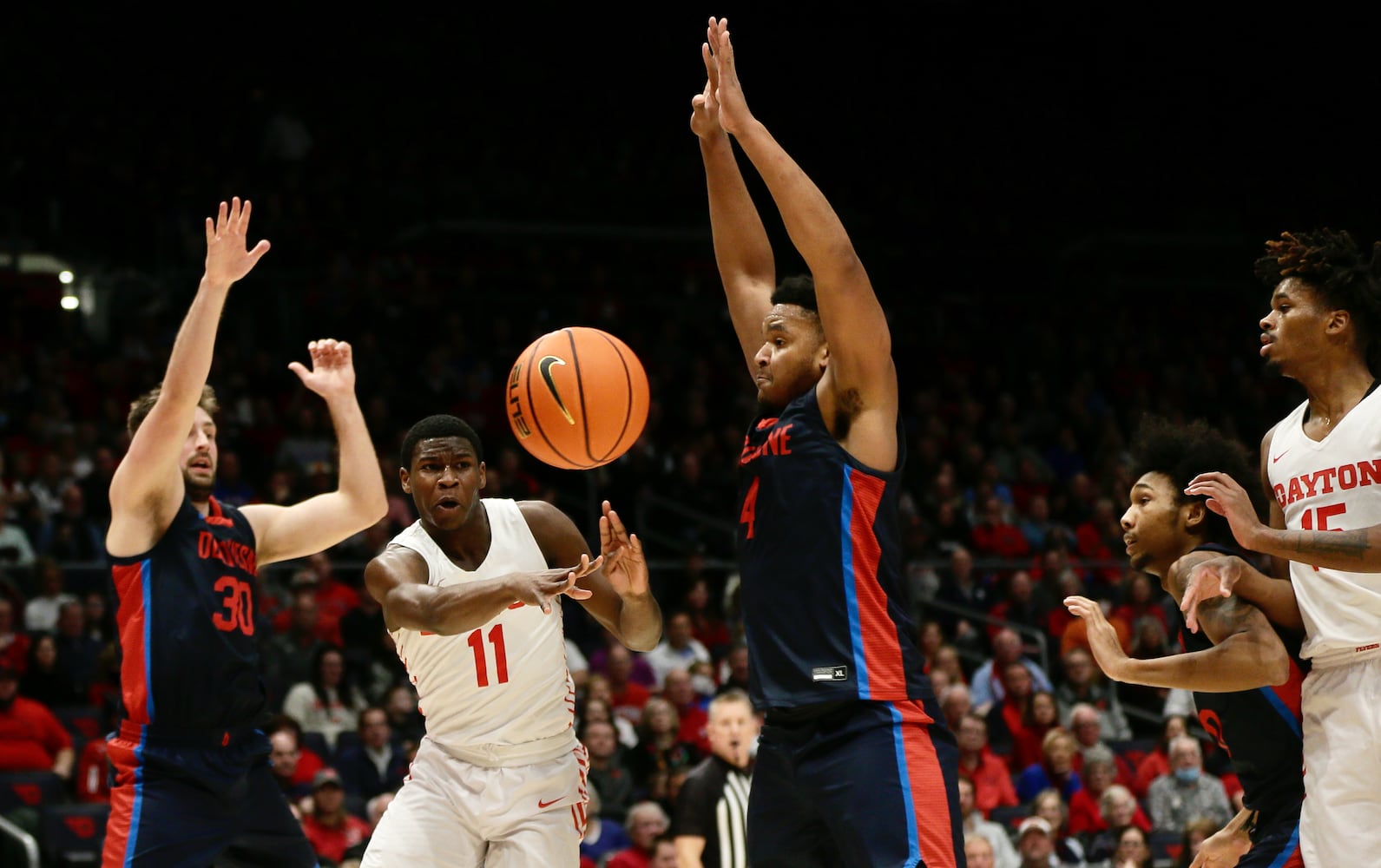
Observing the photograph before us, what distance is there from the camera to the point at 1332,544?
13.8ft

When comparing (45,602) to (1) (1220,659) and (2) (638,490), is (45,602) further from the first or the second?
(1) (1220,659)

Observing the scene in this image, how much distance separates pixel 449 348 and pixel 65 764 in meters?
6.37

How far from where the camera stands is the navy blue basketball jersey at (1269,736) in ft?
15.2

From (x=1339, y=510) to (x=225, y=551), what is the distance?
3701 mm

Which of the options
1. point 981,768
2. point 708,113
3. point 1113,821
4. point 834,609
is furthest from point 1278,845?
point 981,768

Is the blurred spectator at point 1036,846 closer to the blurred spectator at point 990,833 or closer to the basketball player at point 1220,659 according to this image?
the blurred spectator at point 990,833

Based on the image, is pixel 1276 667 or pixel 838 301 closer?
pixel 838 301

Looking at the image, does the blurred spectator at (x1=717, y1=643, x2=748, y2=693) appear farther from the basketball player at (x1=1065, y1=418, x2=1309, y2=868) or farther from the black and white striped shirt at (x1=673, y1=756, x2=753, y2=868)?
the basketball player at (x1=1065, y1=418, x2=1309, y2=868)

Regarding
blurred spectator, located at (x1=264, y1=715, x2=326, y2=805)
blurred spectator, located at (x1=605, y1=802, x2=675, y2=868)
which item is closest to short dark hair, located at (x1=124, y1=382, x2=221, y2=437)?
blurred spectator, located at (x1=264, y1=715, x2=326, y2=805)

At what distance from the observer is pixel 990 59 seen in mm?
22234

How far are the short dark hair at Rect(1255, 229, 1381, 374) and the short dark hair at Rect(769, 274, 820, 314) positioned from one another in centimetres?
141

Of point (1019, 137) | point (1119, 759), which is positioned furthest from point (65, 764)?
point (1019, 137)

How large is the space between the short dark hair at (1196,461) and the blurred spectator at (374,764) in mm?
6100

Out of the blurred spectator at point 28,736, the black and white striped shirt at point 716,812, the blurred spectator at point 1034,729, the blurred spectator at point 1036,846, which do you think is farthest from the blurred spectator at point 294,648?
the blurred spectator at point 1034,729
